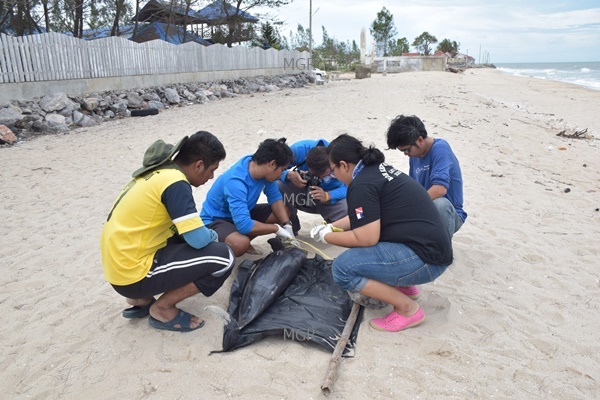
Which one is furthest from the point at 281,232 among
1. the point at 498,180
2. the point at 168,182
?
the point at 498,180

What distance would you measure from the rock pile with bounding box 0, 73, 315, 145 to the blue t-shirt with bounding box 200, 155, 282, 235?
6.36 metres

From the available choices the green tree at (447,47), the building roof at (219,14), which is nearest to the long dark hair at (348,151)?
the building roof at (219,14)

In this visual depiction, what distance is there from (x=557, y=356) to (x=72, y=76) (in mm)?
11110

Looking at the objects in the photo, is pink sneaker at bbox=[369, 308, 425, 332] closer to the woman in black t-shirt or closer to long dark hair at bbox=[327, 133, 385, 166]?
the woman in black t-shirt

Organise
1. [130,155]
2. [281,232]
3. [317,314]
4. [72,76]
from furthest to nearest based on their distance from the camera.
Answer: [72,76]
[130,155]
[281,232]
[317,314]

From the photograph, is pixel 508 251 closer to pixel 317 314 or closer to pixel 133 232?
pixel 317 314

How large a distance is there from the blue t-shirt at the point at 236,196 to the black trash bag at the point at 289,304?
35cm

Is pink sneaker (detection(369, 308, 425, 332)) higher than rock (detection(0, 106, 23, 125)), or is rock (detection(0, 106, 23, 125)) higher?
rock (detection(0, 106, 23, 125))

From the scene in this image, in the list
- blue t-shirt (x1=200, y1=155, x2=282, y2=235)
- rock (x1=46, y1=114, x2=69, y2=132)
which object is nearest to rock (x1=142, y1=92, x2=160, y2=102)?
rock (x1=46, y1=114, x2=69, y2=132)

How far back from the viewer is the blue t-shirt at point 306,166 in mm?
3865

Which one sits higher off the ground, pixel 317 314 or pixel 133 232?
pixel 133 232

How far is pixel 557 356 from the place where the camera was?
2236 millimetres

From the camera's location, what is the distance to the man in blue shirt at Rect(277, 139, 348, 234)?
3.75 metres

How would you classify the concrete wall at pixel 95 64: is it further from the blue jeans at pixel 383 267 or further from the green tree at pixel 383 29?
the green tree at pixel 383 29
